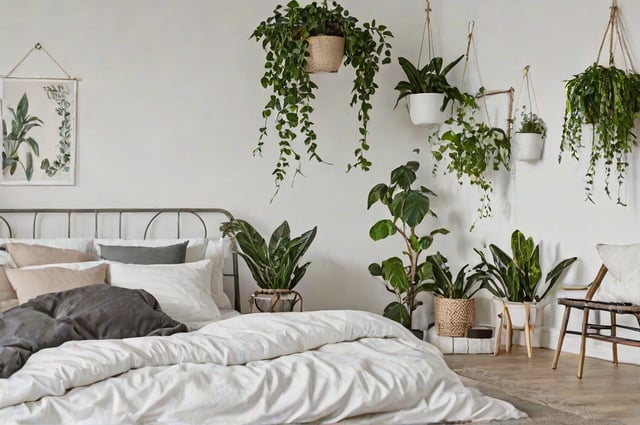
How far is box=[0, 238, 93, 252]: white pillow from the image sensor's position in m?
5.38

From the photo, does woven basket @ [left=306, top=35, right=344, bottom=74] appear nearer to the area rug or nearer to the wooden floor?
the wooden floor

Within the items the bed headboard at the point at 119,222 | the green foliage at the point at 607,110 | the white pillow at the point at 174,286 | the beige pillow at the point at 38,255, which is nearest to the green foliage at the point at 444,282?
the green foliage at the point at 607,110

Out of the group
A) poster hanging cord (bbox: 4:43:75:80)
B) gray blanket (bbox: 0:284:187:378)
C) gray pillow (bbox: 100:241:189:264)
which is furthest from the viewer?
poster hanging cord (bbox: 4:43:75:80)

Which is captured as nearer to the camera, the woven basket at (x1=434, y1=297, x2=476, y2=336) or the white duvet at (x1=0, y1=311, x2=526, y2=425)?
the white duvet at (x1=0, y1=311, x2=526, y2=425)

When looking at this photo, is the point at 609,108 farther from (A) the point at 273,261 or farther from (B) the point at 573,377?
(A) the point at 273,261

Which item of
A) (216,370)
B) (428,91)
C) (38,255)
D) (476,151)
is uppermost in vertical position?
(428,91)

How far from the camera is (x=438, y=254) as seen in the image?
6.26 meters

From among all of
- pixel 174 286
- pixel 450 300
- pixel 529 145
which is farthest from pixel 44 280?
pixel 529 145

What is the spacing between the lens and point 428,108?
21.0 feet

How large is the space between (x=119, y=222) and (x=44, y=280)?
1.42 m

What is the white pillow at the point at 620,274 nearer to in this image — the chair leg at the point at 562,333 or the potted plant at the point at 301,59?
the chair leg at the point at 562,333

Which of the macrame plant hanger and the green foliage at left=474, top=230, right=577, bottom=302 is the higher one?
the macrame plant hanger

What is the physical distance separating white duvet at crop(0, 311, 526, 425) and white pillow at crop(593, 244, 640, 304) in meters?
1.51

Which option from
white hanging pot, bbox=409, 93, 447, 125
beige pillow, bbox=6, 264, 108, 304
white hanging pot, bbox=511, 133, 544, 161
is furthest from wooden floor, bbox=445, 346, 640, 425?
beige pillow, bbox=6, 264, 108, 304
